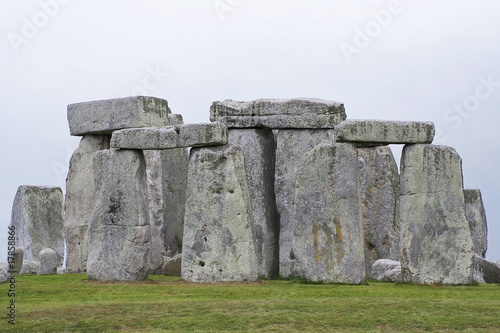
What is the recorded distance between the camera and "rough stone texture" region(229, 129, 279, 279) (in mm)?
20734

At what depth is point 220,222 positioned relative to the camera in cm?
1747

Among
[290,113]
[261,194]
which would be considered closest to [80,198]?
[261,194]

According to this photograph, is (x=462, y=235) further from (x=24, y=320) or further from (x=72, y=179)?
(x=72, y=179)

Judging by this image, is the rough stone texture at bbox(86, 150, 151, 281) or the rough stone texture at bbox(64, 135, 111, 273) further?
the rough stone texture at bbox(64, 135, 111, 273)

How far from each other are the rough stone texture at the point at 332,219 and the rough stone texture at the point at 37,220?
9.03 metres

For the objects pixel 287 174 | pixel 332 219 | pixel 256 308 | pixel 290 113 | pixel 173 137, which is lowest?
pixel 256 308

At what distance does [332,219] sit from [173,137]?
3320 millimetres

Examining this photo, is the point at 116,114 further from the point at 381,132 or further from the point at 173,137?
the point at 381,132

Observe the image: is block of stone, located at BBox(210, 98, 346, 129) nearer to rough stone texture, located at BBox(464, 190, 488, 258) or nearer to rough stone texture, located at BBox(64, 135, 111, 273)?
rough stone texture, located at BBox(64, 135, 111, 273)

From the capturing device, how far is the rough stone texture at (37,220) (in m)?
23.9

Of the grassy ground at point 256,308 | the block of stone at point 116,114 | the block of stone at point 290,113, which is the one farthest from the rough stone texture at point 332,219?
the block of stone at point 116,114

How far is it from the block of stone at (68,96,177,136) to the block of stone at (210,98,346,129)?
2162 mm

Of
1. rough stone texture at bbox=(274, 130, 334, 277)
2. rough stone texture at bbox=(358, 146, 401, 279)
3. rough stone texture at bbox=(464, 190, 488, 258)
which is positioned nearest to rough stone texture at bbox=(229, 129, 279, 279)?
rough stone texture at bbox=(274, 130, 334, 277)

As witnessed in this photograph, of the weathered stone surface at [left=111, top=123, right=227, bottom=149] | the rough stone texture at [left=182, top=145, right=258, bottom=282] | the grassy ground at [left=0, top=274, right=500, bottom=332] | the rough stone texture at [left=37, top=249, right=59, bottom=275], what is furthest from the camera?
the rough stone texture at [left=37, top=249, right=59, bottom=275]
